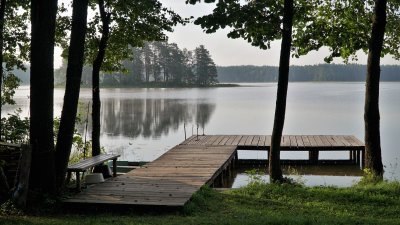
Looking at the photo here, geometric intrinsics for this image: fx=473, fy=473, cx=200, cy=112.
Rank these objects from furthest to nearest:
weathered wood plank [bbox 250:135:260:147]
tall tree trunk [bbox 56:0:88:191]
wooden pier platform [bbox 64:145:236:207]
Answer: weathered wood plank [bbox 250:135:260:147], tall tree trunk [bbox 56:0:88:191], wooden pier platform [bbox 64:145:236:207]

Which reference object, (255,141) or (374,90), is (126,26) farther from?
(255,141)

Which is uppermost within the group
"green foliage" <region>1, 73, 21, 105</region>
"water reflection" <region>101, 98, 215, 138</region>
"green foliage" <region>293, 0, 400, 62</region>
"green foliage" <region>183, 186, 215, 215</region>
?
"green foliage" <region>293, 0, 400, 62</region>

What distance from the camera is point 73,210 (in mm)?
8477

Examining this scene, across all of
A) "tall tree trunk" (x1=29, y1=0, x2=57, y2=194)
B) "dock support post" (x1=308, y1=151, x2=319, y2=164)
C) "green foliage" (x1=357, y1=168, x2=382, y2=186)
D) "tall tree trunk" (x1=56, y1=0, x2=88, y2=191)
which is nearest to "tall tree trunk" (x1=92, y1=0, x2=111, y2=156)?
"tall tree trunk" (x1=56, y1=0, x2=88, y2=191)

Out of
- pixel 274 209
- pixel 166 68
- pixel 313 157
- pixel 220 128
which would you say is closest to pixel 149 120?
pixel 220 128

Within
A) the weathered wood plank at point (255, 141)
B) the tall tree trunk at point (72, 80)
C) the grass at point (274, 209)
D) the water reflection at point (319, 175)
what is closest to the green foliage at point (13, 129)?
the tall tree trunk at point (72, 80)

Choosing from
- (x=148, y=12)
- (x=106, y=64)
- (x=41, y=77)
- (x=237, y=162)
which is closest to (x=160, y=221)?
(x=41, y=77)

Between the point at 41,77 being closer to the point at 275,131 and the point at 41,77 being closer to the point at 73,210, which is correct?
the point at 73,210

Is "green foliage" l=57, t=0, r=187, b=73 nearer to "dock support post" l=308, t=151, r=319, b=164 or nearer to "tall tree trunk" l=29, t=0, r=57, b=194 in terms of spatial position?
"tall tree trunk" l=29, t=0, r=57, b=194

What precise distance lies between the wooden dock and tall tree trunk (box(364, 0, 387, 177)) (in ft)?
12.9

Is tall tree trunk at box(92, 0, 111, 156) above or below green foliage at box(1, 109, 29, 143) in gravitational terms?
above

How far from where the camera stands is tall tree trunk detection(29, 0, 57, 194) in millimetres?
8453

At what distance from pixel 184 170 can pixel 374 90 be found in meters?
5.27

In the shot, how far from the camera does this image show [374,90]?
35.9 feet
